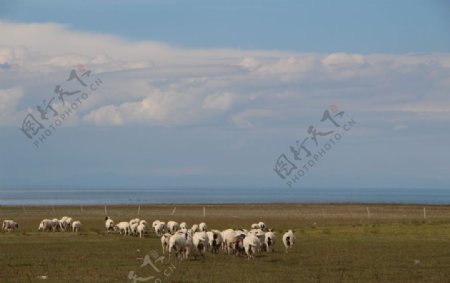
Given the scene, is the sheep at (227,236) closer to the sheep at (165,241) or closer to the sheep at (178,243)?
the sheep at (165,241)

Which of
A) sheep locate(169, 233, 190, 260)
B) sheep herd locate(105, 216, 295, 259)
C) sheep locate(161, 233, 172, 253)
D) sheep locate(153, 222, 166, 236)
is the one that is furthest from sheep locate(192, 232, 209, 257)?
sheep locate(153, 222, 166, 236)

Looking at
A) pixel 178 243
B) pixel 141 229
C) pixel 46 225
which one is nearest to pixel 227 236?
pixel 178 243

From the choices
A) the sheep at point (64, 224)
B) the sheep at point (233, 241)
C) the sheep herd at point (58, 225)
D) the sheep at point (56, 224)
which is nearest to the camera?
the sheep at point (233, 241)

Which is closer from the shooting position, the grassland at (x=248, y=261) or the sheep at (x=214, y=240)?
the grassland at (x=248, y=261)

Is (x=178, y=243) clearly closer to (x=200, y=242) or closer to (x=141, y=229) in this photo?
(x=200, y=242)

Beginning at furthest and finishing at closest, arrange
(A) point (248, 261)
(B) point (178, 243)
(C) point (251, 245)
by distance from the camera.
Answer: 1. (C) point (251, 245)
2. (B) point (178, 243)
3. (A) point (248, 261)

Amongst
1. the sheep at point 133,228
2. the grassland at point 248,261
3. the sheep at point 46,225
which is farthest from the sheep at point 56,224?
the grassland at point 248,261

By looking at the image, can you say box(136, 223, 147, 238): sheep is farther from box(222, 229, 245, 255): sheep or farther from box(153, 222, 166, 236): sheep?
box(222, 229, 245, 255): sheep

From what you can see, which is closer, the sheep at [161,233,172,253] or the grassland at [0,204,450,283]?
the grassland at [0,204,450,283]

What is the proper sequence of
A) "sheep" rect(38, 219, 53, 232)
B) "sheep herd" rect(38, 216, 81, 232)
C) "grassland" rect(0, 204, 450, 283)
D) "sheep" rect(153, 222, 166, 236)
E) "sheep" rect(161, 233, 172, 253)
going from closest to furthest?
"grassland" rect(0, 204, 450, 283) → "sheep" rect(161, 233, 172, 253) → "sheep" rect(153, 222, 166, 236) → "sheep herd" rect(38, 216, 81, 232) → "sheep" rect(38, 219, 53, 232)

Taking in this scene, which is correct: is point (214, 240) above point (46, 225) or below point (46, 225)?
below

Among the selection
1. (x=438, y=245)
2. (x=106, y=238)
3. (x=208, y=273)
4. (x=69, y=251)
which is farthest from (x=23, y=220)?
(x=208, y=273)

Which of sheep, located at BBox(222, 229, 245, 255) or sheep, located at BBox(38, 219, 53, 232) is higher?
sheep, located at BBox(38, 219, 53, 232)

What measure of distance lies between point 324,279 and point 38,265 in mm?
10870
